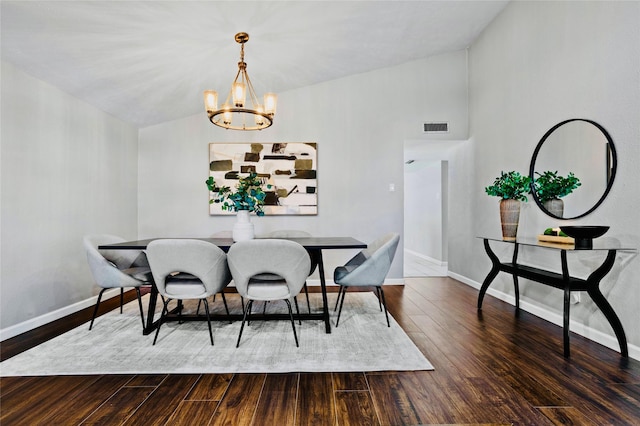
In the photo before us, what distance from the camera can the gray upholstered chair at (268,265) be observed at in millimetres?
2334

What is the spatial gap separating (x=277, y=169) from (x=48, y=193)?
254 centimetres

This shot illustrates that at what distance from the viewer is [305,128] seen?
4.71 metres

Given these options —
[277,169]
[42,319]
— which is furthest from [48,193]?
[277,169]

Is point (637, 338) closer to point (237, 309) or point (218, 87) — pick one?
point (237, 309)

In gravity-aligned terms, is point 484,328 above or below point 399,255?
below

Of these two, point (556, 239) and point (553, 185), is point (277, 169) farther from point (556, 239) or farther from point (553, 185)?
point (556, 239)

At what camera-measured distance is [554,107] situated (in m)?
3.09

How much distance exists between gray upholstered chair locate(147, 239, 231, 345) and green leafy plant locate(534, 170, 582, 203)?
2900 millimetres

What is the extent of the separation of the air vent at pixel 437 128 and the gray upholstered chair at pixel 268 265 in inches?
127

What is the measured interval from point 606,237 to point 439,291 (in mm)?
2036

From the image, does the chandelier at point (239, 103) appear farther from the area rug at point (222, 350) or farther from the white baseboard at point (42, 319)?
the white baseboard at point (42, 319)

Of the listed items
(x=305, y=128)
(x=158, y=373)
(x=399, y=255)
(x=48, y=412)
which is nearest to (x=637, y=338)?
(x=399, y=255)

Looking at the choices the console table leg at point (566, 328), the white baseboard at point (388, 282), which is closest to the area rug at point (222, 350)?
the console table leg at point (566, 328)

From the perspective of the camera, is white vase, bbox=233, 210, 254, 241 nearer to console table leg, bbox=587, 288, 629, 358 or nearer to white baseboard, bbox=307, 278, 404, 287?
white baseboard, bbox=307, 278, 404, 287
